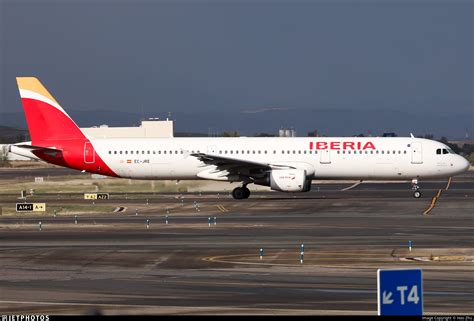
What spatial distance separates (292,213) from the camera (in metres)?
50.5

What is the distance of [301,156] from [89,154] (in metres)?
13.3

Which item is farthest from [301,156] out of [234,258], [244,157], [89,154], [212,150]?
[234,258]

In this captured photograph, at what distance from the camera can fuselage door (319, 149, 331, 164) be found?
60.6 metres

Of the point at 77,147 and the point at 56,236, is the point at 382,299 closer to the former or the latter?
the point at 56,236

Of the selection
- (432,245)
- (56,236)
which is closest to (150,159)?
(56,236)

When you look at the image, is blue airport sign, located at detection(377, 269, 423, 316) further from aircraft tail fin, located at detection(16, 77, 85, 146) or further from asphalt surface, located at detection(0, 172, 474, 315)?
aircraft tail fin, located at detection(16, 77, 85, 146)

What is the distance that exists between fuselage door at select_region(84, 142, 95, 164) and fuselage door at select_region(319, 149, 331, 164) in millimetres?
14255

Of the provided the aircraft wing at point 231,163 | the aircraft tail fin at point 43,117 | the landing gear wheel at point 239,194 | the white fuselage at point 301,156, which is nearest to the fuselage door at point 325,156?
the white fuselage at point 301,156

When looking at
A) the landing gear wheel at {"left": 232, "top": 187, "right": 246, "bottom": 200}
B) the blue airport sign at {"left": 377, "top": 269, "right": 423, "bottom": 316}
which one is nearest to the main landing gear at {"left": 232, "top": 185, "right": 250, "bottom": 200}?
the landing gear wheel at {"left": 232, "top": 187, "right": 246, "bottom": 200}

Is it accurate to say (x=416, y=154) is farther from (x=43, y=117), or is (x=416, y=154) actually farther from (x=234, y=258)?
(x=234, y=258)

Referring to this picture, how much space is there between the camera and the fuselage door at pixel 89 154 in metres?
61.8

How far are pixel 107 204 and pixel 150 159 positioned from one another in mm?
4700

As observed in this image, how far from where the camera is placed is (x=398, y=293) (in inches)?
440

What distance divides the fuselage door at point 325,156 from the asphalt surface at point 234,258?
408cm
